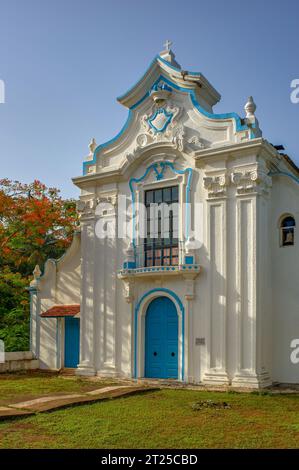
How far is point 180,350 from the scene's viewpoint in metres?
16.5

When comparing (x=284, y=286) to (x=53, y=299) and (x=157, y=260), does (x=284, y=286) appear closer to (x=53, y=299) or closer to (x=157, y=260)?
(x=157, y=260)

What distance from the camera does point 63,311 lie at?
65.7 feet

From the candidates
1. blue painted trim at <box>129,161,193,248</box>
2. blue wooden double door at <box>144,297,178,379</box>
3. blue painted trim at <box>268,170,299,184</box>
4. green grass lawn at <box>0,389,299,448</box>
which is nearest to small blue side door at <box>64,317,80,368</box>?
blue wooden double door at <box>144,297,178,379</box>

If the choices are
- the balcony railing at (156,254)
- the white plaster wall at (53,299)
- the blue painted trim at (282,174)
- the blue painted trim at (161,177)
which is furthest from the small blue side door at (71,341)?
the blue painted trim at (282,174)

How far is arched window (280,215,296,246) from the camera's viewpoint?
16250 mm

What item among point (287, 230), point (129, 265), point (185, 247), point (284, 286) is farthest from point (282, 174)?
point (129, 265)

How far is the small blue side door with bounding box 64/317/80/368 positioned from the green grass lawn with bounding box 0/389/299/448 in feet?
22.9

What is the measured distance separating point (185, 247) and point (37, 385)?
6.08 m

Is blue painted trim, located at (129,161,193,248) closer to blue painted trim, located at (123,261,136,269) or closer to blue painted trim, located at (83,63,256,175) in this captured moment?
blue painted trim, located at (123,261,136,269)

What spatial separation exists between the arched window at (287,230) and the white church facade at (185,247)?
0.03 metres

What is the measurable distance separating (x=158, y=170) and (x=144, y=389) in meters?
6.99

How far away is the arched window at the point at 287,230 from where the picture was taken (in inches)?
640

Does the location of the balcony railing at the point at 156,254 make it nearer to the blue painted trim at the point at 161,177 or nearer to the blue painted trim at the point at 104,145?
the blue painted trim at the point at 161,177
